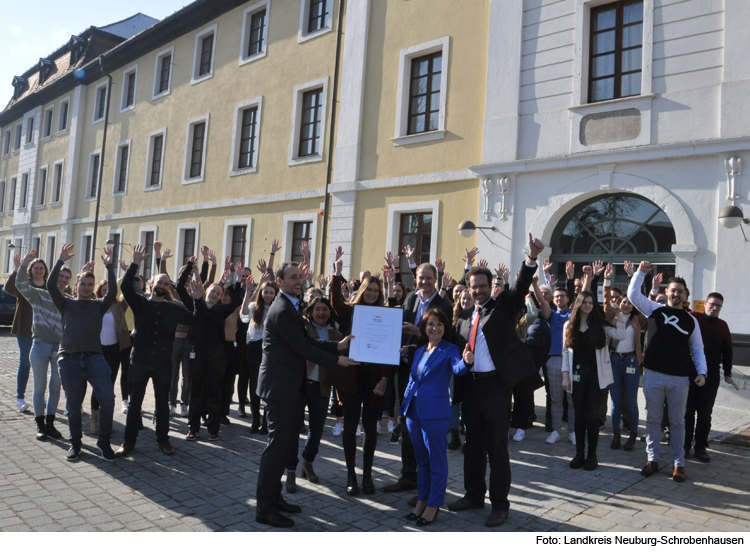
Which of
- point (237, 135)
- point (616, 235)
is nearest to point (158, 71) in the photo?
point (237, 135)

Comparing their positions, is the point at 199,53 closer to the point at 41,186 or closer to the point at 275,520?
the point at 41,186

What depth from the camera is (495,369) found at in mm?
4734

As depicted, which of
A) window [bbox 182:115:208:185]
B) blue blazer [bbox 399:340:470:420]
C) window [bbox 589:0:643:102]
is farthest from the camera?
window [bbox 182:115:208:185]

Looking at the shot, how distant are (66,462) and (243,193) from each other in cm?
1359

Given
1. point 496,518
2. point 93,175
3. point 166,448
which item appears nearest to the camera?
point 496,518

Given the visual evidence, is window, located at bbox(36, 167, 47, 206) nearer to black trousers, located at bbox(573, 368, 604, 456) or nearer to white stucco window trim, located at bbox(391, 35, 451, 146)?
white stucco window trim, located at bbox(391, 35, 451, 146)

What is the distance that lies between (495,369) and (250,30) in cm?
1773

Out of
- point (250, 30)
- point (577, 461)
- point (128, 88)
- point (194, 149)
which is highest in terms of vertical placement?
point (250, 30)

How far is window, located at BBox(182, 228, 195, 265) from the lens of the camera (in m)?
21.0

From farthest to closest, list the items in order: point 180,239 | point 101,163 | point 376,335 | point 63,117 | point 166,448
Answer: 1. point 63,117
2. point 101,163
3. point 180,239
4. point 166,448
5. point 376,335

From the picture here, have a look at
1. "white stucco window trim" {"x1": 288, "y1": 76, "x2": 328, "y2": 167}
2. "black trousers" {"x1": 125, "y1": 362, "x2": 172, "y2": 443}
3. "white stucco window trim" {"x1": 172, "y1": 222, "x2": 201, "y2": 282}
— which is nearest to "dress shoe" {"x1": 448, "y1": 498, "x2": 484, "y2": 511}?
"black trousers" {"x1": 125, "y1": 362, "x2": 172, "y2": 443}

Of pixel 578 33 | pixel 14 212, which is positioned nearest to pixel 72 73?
pixel 14 212

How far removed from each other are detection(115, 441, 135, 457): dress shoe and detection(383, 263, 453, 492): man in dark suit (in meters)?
2.79

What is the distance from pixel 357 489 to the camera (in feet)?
17.2
